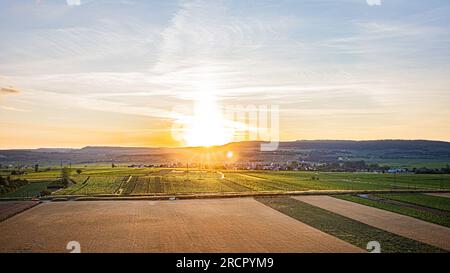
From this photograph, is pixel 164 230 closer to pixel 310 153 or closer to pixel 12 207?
pixel 12 207

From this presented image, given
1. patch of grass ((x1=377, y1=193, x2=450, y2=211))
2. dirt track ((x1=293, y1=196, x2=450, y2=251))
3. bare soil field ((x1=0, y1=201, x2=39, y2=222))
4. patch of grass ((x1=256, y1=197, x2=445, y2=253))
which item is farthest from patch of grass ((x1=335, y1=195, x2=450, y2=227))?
bare soil field ((x1=0, y1=201, x2=39, y2=222))

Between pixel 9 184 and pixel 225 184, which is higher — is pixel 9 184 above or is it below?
above

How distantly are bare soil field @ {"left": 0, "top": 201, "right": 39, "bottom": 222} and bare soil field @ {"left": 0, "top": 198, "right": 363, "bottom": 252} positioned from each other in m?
0.72

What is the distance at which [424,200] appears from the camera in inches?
1389

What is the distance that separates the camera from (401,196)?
38281 millimetres

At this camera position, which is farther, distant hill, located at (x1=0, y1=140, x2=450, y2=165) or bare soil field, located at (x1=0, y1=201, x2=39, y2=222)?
distant hill, located at (x1=0, y1=140, x2=450, y2=165)

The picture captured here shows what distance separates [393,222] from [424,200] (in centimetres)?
1260

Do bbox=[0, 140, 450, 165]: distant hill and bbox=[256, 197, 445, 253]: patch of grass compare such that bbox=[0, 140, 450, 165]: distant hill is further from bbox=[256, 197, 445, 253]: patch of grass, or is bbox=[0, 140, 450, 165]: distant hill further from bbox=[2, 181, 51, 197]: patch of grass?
bbox=[256, 197, 445, 253]: patch of grass

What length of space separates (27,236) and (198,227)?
26.9 ft

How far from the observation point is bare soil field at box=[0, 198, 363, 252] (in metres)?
18.2

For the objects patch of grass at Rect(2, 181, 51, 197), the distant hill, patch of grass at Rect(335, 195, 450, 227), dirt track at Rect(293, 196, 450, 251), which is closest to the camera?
dirt track at Rect(293, 196, 450, 251)

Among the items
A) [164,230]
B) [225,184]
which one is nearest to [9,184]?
[225,184]
